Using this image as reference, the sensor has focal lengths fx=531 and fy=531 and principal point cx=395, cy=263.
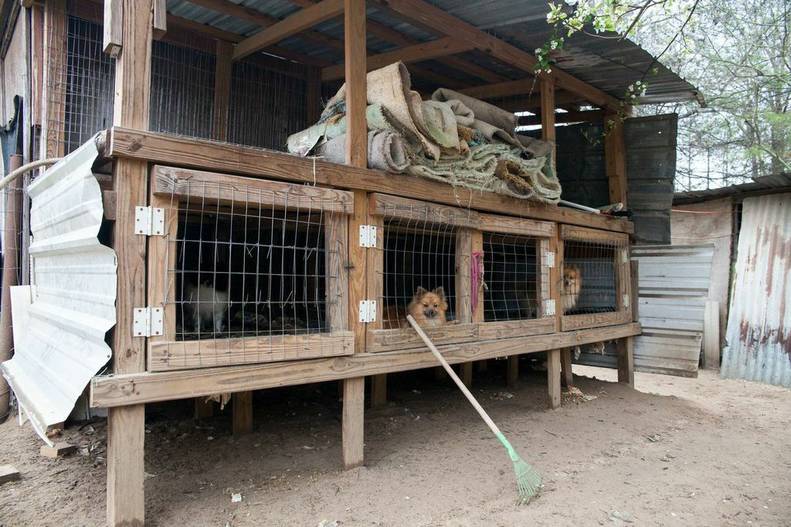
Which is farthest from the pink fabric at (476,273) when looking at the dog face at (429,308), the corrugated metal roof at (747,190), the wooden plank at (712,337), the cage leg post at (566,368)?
the wooden plank at (712,337)

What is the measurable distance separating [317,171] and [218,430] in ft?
8.41

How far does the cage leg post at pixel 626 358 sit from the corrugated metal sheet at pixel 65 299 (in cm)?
640

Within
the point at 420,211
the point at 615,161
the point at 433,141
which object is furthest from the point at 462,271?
the point at 615,161

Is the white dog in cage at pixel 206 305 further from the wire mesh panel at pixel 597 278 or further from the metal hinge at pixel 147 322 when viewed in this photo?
the wire mesh panel at pixel 597 278

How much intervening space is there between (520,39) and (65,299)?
485cm

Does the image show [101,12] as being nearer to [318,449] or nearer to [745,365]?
[318,449]

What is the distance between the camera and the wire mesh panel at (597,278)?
22.1 feet

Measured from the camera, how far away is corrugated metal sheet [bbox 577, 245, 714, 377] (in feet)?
22.9

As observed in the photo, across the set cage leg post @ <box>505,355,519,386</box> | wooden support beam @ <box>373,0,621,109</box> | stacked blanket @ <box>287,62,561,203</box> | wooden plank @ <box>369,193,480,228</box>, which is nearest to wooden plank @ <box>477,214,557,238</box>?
wooden plank @ <box>369,193,480,228</box>

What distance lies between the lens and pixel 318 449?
431 centimetres

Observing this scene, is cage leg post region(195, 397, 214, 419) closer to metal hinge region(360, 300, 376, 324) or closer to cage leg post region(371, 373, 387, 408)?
cage leg post region(371, 373, 387, 408)

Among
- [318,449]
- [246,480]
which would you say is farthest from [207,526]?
[318,449]

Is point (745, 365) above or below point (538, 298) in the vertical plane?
below

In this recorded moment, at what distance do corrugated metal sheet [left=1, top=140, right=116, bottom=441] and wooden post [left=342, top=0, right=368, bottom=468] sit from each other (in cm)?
160
